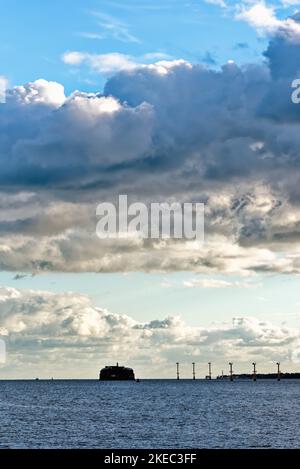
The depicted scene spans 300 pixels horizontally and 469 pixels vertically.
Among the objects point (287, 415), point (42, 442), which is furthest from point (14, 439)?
point (287, 415)

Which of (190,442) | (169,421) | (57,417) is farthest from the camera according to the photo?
(57,417)

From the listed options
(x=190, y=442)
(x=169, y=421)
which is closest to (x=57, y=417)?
(x=169, y=421)
